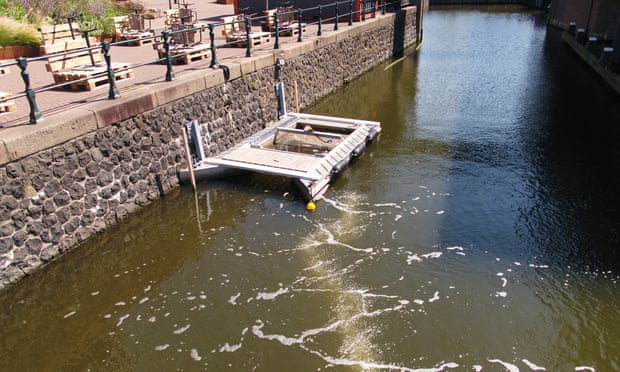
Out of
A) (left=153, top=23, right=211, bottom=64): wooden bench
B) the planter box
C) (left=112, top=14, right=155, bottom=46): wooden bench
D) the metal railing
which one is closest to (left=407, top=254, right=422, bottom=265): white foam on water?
the metal railing

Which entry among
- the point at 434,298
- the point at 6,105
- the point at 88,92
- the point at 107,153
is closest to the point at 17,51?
the point at 88,92

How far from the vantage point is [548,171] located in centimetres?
1084

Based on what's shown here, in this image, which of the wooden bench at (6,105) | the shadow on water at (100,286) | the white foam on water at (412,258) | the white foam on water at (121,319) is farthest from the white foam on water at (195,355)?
the wooden bench at (6,105)

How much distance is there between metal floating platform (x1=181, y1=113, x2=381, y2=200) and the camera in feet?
32.3

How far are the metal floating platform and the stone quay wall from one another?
0.51 metres

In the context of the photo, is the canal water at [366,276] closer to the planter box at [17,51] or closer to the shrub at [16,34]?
the planter box at [17,51]

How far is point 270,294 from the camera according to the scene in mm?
6965

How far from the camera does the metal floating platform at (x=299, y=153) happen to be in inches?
388

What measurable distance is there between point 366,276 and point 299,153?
4.35 m

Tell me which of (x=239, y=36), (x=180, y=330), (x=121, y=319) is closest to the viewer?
(x=180, y=330)

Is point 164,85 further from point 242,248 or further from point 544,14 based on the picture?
point 544,14

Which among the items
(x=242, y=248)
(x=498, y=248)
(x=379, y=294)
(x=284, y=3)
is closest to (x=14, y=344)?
(x=242, y=248)

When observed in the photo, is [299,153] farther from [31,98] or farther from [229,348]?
[229,348]

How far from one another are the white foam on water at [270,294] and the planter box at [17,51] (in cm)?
1066
